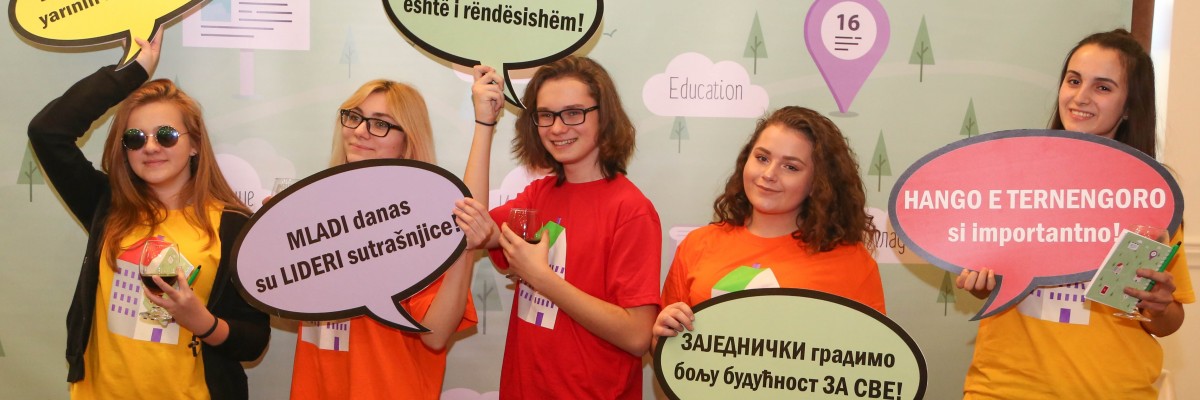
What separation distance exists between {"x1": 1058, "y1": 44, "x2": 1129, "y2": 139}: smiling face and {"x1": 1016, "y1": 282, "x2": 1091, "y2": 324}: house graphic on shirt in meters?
0.42

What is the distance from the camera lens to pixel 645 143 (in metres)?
3.04

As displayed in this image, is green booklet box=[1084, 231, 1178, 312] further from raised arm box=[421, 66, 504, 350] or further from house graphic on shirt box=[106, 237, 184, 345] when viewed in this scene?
house graphic on shirt box=[106, 237, 184, 345]

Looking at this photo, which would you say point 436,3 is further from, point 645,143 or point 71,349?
point 71,349

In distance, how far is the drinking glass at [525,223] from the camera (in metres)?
2.15

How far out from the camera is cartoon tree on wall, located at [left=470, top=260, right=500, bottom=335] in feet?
10.1

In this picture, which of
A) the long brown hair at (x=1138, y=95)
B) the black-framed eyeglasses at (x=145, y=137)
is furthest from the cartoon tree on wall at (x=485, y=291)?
the long brown hair at (x=1138, y=95)

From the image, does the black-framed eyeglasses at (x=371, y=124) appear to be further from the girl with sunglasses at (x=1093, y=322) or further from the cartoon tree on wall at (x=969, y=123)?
the cartoon tree on wall at (x=969, y=123)

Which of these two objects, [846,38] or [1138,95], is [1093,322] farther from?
[846,38]

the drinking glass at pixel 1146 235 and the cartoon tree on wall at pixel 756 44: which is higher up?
the cartoon tree on wall at pixel 756 44

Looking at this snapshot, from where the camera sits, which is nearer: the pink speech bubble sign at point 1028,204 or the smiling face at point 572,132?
the pink speech bubble sign at point 1028,204

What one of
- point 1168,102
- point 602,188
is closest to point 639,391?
point 602,188

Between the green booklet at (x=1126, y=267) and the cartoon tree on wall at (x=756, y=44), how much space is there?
132 centimetres

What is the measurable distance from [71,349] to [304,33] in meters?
1.25

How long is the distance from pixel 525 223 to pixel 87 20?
154cm
